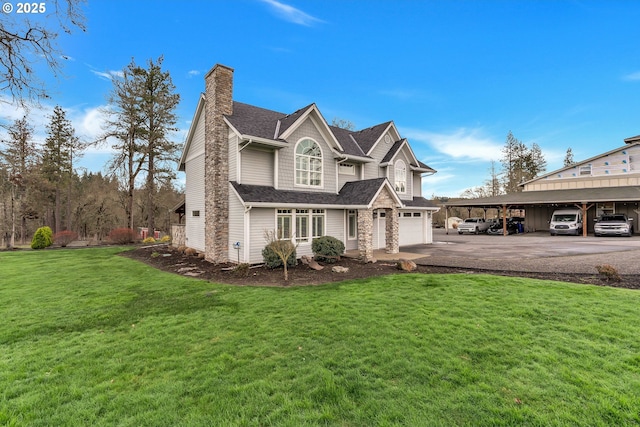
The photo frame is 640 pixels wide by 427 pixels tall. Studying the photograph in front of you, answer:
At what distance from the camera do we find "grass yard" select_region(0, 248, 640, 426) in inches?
111

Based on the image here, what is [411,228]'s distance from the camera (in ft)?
62.5

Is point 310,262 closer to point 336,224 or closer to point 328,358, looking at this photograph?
point 336,224

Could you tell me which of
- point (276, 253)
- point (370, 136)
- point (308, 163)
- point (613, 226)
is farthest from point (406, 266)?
point (613, 226)

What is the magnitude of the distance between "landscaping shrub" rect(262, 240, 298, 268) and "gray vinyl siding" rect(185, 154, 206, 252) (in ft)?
16.8

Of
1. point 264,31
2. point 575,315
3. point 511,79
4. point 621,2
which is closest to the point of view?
point 575,315

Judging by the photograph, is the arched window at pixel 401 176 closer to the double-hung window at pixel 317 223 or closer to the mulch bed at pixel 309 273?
the double-hung window at pixel 317 223

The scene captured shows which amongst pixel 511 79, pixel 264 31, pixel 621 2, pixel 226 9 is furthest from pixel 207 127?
pixel 511 79

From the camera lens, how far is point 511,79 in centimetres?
1889

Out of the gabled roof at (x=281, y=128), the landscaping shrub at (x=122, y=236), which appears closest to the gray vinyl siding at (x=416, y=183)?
the gabled roof at (x=281, y=128)

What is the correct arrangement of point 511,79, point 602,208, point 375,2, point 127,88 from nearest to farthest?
point 375,2
point 511,79
point 127,88
point 602,208

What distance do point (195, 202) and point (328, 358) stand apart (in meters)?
13.5

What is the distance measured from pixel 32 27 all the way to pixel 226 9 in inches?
400

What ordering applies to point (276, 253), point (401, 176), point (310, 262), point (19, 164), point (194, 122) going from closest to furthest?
point (276, 253) → point (310, 262) → point (194, 122) → point (401, 176) → point (19, 164)

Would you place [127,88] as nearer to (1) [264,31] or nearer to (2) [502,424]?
(1) [264,31]
